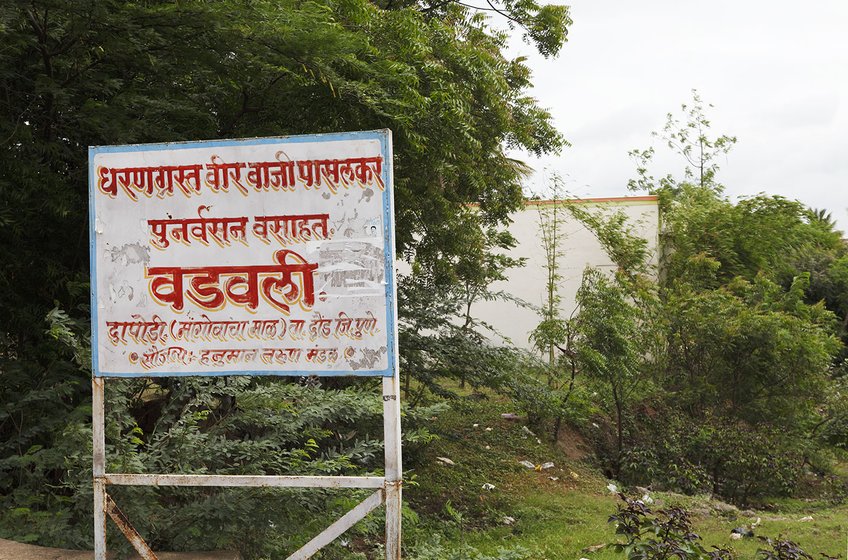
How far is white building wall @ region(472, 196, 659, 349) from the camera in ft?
58.6

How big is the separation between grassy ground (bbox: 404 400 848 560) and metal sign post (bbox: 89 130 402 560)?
9.88ft

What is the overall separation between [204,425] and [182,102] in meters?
2.76

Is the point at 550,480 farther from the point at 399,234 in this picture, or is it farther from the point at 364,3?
the point at 364,3

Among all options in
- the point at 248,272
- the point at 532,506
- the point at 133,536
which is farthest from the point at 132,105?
the point at 532,506

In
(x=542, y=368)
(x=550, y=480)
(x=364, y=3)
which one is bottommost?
(x=550, y=480)

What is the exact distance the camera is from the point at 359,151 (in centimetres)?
375

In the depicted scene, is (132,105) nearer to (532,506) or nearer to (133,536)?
(133,536)

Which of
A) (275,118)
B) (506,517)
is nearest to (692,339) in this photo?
(506,517)

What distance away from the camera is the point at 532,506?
30.3ft

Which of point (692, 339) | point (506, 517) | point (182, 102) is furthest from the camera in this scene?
point (692, 339)

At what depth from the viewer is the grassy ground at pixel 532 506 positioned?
7.79 m

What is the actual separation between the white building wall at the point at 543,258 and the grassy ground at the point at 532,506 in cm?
670

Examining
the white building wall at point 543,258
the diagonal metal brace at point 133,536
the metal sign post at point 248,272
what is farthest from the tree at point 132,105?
the white building wall at point 543,258

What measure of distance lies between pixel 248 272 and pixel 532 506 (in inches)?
248
